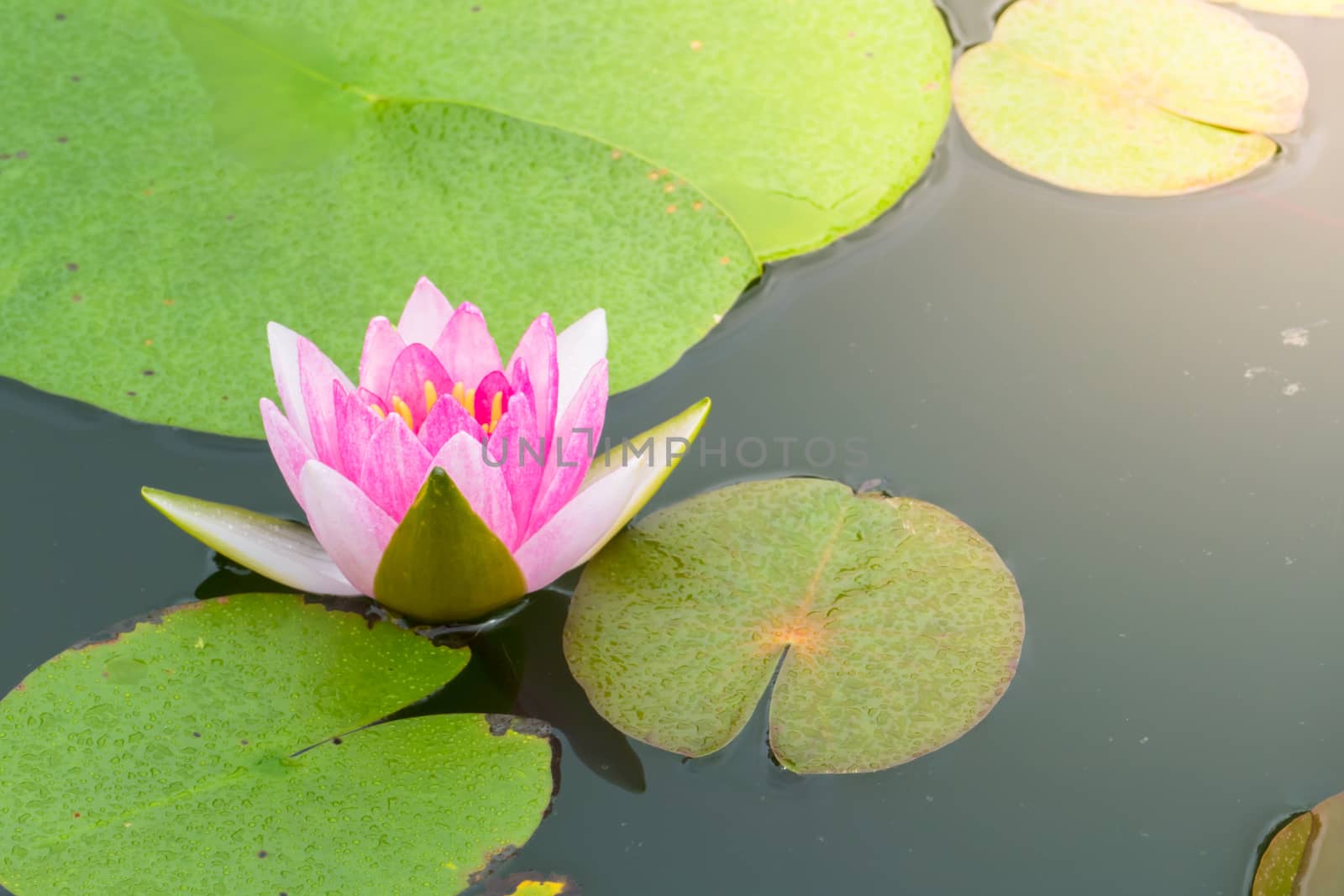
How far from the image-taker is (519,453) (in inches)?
61.7

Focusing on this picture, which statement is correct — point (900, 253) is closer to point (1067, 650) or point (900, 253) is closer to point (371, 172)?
point (1067, 650)

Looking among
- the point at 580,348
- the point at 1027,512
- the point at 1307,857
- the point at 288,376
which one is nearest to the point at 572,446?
the point at 580,348

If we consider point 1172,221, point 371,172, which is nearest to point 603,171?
point 371,172

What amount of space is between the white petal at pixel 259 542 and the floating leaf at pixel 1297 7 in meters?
2.57

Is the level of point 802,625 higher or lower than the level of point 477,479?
lower

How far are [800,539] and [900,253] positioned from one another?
2.60ft

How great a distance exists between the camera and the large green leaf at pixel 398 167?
6.68ft

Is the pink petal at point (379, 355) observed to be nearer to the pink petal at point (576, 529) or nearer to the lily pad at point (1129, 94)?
the pink petal at point (576, 529)

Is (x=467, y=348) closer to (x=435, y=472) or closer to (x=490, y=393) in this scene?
(x=490, y=393)

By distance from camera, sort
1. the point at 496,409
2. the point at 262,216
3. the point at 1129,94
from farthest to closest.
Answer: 1. the point at 1129,94
2. the point at 262,216
3. the point at 496,409

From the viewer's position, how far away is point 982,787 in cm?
161

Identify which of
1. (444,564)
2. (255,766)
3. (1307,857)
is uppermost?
(444,564)

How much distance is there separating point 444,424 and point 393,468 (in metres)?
0.09

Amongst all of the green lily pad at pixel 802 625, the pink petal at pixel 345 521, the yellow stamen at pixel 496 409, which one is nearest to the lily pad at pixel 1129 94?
the green lily pad at pixel 802 625
